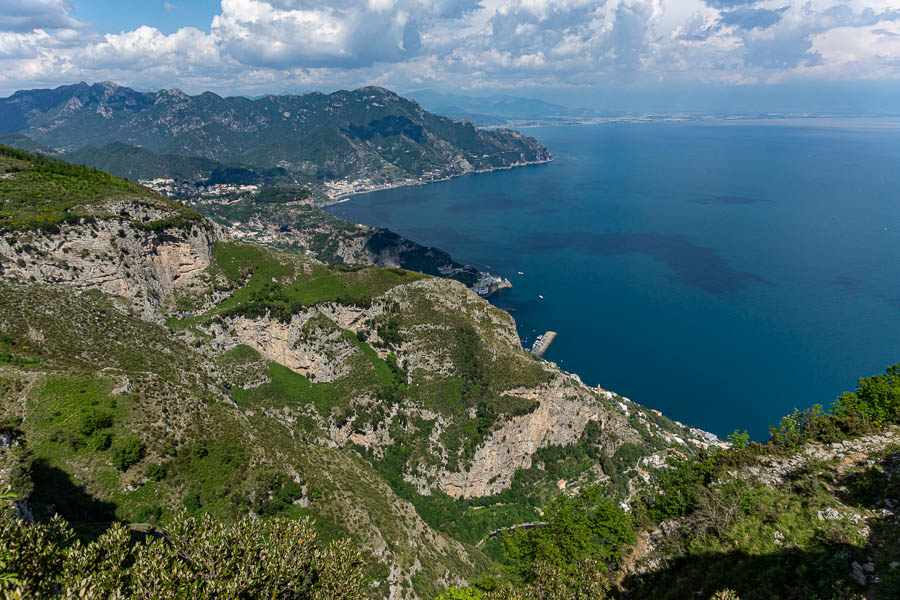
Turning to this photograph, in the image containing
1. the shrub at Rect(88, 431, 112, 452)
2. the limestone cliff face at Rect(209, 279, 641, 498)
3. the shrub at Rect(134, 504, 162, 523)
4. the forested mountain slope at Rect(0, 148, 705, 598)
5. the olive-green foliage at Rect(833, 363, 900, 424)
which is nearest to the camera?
the olive-green foliage at Rect(833, 363, 900, 424)

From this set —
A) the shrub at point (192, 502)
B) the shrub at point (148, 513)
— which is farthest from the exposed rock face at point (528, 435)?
the shrub at point (148, 513)

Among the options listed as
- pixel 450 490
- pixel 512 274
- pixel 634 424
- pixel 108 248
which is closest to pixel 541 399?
pixel 450 490

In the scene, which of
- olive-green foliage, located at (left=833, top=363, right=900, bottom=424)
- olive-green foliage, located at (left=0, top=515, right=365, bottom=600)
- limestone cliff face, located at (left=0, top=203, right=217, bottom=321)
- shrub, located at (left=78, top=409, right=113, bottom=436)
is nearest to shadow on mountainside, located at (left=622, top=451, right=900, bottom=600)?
olive-green foliage, located at (left=833, top=363, right=900, bottom=424)

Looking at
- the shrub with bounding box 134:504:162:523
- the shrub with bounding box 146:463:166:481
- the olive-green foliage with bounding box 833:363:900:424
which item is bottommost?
the shrub with bounding box 134:504:162:523

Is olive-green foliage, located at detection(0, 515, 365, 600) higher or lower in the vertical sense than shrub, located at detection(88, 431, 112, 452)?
higher

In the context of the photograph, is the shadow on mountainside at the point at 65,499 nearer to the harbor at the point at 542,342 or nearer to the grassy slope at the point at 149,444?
the grassy slope at the point at 149,444

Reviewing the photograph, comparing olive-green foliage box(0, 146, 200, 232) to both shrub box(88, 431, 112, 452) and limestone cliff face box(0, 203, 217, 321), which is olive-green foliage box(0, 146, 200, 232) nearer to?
limestone cliff face box(0, 203, 217, 321)

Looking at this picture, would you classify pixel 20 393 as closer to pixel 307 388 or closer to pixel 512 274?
pixel 307 388
